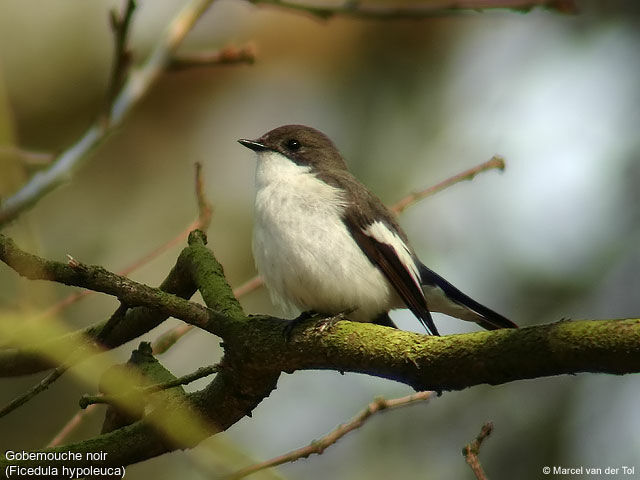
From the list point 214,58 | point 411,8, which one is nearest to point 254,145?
point 214,58

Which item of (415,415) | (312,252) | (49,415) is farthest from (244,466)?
(415,415)

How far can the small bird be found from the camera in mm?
4664

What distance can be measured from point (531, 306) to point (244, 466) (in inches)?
294

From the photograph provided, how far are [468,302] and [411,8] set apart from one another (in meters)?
2.03

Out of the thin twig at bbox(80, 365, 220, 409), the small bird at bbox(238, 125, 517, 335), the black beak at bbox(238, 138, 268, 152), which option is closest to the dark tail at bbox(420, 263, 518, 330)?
the small bird at bbox(238, 125, 517, 335)

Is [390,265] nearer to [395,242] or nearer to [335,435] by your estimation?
[395,242]

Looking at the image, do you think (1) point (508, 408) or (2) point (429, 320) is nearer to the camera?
(2) point (429, 320)

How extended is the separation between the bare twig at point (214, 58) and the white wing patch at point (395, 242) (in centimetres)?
150

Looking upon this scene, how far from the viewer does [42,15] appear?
33.6ft

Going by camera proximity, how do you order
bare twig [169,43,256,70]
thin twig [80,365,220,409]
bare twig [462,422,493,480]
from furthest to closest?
bare twig [169,43,256,70], thin twig [80,365,220,409], bare twig [462,422,493,480]

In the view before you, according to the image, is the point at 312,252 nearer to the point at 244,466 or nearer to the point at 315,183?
the point at 315,183

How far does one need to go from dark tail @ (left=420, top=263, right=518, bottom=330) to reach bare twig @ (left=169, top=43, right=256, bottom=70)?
74.4 inches

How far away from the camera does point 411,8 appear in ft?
11.0

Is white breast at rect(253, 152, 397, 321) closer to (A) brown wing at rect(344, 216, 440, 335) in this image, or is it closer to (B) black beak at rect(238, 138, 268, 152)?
(A) brown wing at rect(344, 216, 440, 335)
